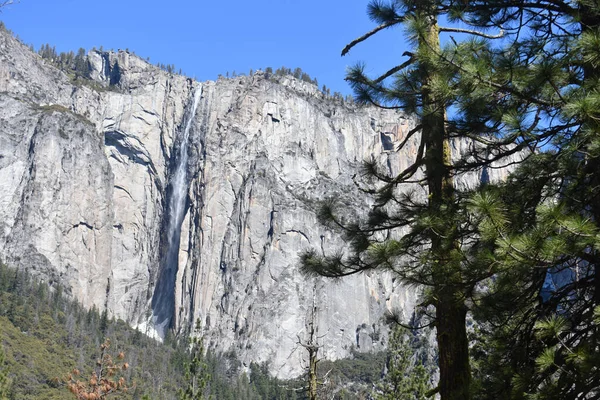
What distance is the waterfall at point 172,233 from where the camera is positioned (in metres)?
153

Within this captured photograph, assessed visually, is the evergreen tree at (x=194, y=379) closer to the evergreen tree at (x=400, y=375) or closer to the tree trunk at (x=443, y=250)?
the evergreen tree at (x=400, y=375)

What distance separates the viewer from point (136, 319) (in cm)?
15325

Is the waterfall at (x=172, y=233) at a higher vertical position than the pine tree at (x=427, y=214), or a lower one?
higher

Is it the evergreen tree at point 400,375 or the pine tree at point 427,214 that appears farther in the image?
the evergreen tree at point 400,375

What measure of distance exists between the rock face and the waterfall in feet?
1.55

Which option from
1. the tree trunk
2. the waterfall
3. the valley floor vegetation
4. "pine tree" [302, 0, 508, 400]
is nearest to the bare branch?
"pine tree" [302, 0, 508, 400]

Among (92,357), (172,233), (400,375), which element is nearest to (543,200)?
(400,375)

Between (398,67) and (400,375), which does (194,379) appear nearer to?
(400,375)

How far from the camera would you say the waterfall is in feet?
503

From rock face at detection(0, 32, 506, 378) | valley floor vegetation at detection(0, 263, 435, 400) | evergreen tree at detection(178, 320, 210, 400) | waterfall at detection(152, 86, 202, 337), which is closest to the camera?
evergreen tree at detection(178, 320, 210, 400)

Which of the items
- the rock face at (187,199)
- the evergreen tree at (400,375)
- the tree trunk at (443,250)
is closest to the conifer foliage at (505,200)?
the tree trunk at (443,250)

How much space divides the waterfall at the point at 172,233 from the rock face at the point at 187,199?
1.55 ft

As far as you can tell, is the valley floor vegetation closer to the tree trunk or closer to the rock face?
the rock face

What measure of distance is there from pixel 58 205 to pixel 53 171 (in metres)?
8.00
